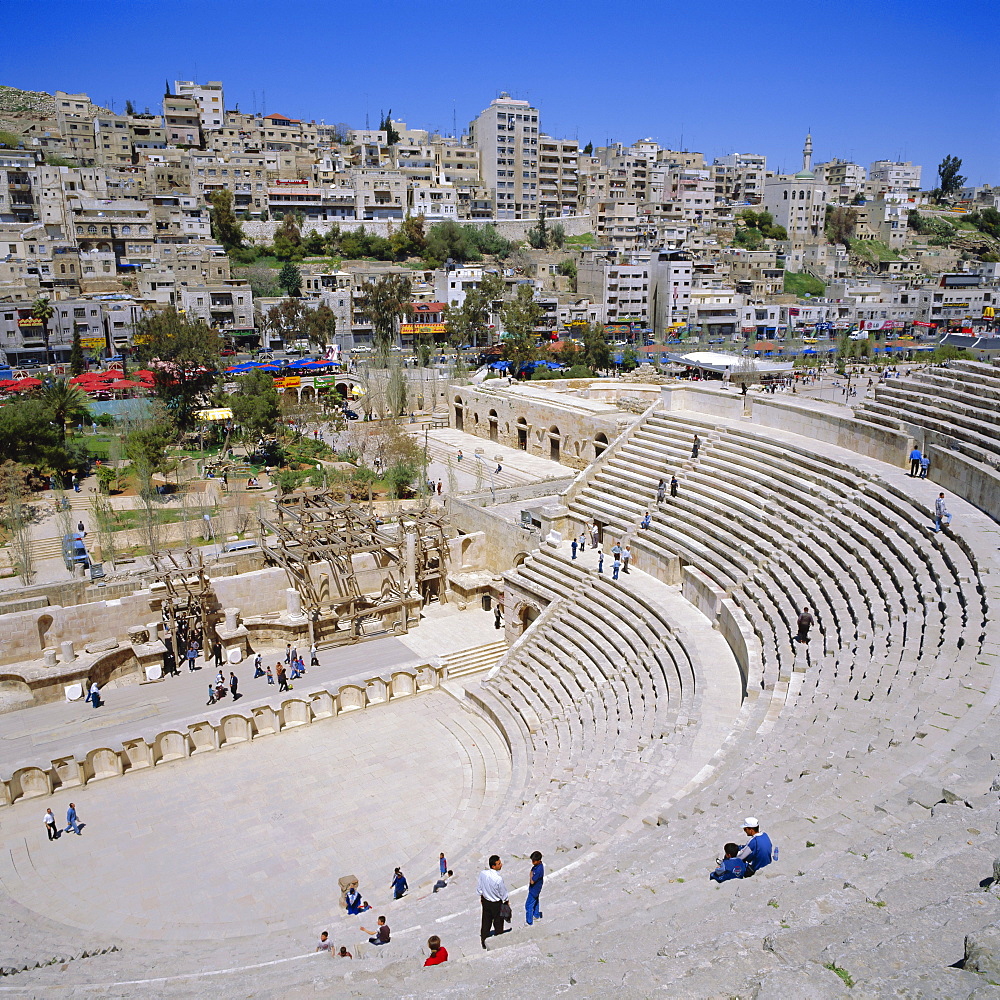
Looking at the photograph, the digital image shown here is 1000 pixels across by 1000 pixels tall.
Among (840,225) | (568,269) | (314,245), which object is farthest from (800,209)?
(314,245)

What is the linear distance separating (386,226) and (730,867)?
270ft

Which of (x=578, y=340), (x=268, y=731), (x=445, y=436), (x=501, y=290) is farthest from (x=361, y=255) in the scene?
(x=268, y=731)

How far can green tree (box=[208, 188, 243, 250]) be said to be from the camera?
7612 centimetres

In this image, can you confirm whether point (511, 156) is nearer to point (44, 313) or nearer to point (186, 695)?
point (44, 313)

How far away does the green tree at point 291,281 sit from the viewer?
69312mm

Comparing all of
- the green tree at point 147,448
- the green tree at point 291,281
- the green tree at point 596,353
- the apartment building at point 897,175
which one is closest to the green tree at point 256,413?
the green tree at point 147,448

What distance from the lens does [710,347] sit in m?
64.7

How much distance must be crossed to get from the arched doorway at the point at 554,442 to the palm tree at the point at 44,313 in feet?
118

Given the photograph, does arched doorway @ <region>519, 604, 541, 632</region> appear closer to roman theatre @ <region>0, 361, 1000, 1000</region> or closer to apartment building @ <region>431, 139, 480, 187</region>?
roman theatre @ <region>0, 361, 1000, 1000</region>

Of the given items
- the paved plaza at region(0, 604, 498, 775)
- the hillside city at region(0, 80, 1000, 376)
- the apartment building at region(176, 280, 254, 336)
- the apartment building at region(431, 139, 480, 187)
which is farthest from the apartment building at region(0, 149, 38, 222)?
the paved plaza at region(0, 604, 498, 775)

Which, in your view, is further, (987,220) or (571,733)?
(987,220)

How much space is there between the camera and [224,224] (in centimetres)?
7612

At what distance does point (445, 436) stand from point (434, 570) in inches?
699

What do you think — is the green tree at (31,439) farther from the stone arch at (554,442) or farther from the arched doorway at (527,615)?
the arched doorway at (527,615)
